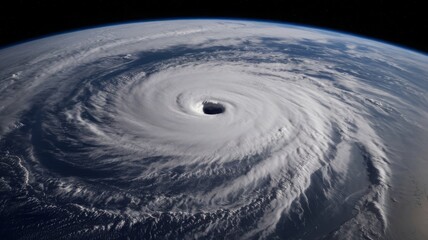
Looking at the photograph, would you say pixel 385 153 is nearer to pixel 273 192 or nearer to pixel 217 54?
pixel 273 192

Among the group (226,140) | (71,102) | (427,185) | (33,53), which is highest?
(33,53)

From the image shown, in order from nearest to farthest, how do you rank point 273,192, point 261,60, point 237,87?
point 273,192 → point 237,87 → point 261,60

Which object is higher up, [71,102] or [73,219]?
[71,102]

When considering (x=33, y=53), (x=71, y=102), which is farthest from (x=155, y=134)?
(x=33, y=53)

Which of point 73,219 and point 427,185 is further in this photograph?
point 427,185

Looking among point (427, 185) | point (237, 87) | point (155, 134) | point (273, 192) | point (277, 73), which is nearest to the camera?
point (273, 192)

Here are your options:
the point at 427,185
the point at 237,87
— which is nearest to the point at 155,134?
the point at 237,87

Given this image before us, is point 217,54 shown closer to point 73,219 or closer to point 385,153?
point 385,153
